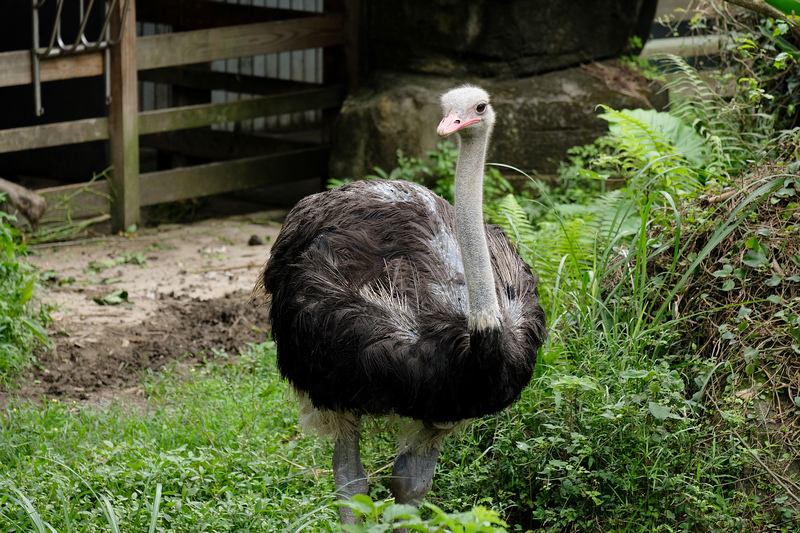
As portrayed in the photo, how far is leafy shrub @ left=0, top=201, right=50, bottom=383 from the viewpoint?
515cm

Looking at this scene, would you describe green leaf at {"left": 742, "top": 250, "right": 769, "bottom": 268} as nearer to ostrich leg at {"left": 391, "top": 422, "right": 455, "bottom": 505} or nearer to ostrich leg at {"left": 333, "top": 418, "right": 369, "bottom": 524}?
ostrich leg at {"left": 391, "top": 422, "right": 455, "bottom": 505}

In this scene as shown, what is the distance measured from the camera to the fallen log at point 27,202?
7223 mm

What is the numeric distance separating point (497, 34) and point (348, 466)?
496cm

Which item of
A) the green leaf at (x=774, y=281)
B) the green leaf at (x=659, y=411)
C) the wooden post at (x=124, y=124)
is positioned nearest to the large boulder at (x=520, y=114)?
the wooden post at (x=124, y=124)

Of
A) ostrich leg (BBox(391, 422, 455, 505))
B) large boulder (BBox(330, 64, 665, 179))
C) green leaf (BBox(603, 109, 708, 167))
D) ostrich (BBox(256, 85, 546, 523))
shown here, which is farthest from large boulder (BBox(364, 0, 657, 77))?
ostrich leg (BBox(391, 422, 455, 505))

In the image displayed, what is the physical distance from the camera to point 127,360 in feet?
18.5

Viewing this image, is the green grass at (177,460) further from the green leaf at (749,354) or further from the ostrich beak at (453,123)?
the green leaf at (749,354)

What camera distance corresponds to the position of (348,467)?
3.95m

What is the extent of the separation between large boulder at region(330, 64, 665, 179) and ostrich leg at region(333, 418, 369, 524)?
4.43 meters

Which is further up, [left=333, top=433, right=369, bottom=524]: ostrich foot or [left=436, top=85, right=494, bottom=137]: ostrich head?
[left=436, top=85, right=494, bottom=137]: ostrich head

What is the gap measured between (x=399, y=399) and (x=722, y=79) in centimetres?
379

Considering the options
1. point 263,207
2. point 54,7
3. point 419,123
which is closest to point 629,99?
point 419,123

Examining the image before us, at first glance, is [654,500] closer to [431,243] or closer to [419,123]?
[431,243]

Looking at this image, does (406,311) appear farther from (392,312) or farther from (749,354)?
(749,354)
